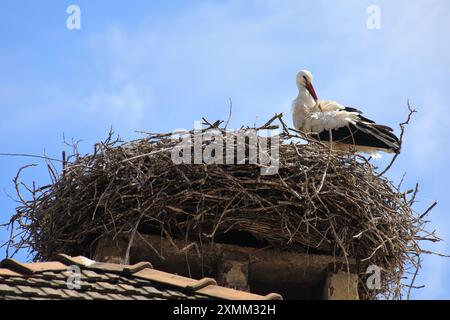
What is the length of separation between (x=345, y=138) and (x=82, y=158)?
294cm

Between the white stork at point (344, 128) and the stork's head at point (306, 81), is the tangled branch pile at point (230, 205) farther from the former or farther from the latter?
the stork's head at point (306, 81)

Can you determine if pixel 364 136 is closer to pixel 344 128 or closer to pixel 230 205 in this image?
pixel 344 128

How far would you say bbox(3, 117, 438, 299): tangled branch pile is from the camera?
314 inches

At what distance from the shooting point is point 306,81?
1147 cm

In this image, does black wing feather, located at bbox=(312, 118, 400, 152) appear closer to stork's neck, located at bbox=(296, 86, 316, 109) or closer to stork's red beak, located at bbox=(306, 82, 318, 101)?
stork's neck, located at bbox=(296, 86, 316, 109)

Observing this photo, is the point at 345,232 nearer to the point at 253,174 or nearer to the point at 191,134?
the point at 253,174

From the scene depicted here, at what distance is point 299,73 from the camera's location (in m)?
11.6

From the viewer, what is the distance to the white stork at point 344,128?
1043cm

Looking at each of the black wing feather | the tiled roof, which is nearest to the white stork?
the black wing feather

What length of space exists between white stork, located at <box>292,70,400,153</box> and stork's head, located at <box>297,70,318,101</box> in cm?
38

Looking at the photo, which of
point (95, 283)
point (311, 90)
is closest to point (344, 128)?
point (311, 90)

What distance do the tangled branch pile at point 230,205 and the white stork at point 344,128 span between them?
1950 millimetres
